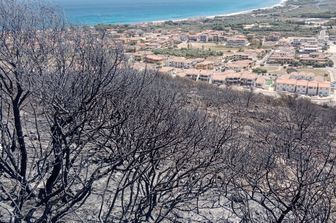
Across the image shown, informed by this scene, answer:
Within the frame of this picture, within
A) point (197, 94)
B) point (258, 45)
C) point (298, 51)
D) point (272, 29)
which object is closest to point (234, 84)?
point (197, 94)

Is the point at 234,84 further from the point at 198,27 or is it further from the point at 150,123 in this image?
the point at 198,27

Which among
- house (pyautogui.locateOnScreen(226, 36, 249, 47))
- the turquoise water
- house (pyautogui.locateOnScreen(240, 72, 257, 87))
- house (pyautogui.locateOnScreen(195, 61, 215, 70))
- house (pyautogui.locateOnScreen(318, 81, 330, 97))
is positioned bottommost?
house (pyautogui.locateOnScreen(318, 81, 330, 97))

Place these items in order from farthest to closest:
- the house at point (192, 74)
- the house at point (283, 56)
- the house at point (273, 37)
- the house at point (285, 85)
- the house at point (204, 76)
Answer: the house at point (273, 37)
the house at point (283, 56)
the house at point (204, 76)
the house at point (192, 74)
the house at point (285, 85)

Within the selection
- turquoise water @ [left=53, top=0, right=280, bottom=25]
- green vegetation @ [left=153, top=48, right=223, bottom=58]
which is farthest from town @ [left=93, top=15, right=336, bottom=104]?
turquoise water @ [left=53, top=0, right=280, bottom=25]

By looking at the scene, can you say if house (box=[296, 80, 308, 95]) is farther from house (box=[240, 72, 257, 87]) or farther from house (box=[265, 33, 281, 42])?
house (box=[265, 33, 281, 42])

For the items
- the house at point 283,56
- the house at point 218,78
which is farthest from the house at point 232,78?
the house at point 283,56

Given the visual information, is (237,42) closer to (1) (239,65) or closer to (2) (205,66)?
(1) (239,65)

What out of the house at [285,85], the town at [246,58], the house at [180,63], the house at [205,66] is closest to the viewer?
the house at [285,85]

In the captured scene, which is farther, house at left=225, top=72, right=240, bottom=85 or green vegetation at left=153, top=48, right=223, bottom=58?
green vegetation at left=153, top=48, right=223, bottom=58

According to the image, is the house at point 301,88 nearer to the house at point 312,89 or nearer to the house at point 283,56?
the house at point 312,89
